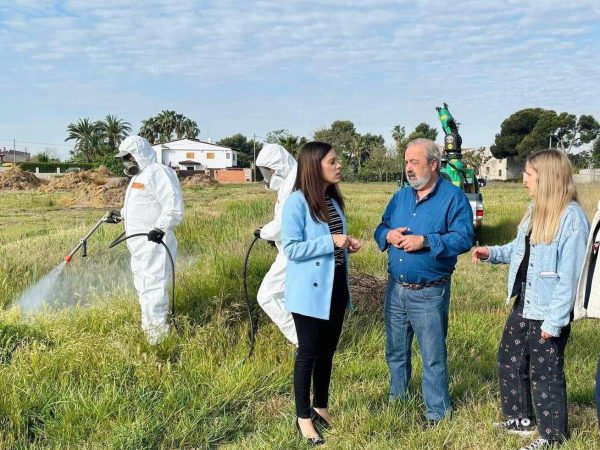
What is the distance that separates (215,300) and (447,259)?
2669mm

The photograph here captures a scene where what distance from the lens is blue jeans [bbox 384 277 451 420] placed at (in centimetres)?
383

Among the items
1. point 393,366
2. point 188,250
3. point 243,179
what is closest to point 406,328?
point 393,366

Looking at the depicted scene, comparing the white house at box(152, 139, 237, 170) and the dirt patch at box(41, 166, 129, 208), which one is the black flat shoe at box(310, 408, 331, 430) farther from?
the white house at box(152, 139, 237, 170)

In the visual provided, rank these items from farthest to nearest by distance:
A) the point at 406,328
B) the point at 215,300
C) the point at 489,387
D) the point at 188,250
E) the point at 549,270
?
the point at 188,250
the point at 215,300
the point at 489,387
the point at 406,328
the point at 549,270

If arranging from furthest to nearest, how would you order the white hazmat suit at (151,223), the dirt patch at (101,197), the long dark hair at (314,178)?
the dirt patch at (101,197) → the white hazmat suit at (151,223) → the long dark hair at (314,178)

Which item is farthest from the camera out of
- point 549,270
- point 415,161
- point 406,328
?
point 406,328

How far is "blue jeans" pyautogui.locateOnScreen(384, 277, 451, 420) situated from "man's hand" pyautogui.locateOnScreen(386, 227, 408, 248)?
328 mm

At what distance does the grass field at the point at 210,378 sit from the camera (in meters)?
3.72

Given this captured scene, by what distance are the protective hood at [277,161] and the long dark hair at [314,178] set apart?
1.65m

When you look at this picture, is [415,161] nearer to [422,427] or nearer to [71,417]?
[422,427]

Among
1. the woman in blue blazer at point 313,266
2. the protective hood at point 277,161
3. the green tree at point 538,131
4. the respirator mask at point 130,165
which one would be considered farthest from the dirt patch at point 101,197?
the green tree at point 538,131

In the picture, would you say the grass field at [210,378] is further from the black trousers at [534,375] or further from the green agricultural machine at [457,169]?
the green agricultural machine at [457,169]

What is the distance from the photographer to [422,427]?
3861mm

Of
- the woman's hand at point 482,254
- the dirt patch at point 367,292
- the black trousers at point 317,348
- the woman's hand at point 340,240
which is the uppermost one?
the woman's hand at point 340,240
